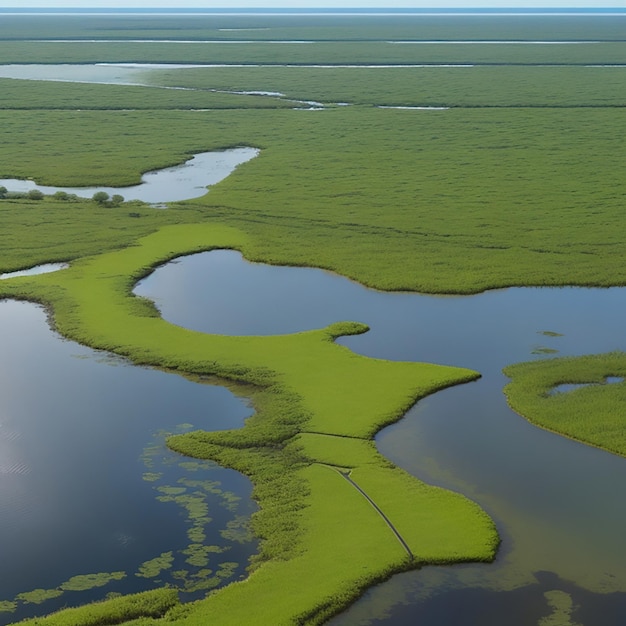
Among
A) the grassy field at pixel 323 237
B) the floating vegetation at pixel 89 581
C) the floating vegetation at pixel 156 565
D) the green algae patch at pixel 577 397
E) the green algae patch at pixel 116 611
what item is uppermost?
the grassy field at pixel 323 237

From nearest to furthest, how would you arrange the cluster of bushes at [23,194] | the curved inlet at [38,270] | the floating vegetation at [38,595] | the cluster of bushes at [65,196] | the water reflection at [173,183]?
the floating vegetation at [38,595]
the curved inlet at [38,270]
the cluster of bushes at [65,196]
the cluster of bushes at [23,194]
the water reflection at [173,183]

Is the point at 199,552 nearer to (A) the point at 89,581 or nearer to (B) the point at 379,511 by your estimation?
(A) the point at 89,581

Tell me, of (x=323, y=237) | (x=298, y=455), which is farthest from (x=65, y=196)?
(x=298, y=455)

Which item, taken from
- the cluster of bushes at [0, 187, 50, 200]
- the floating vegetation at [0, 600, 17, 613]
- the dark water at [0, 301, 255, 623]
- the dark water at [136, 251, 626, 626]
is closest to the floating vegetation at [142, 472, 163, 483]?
the dark water at [0, 301, 255, 623]

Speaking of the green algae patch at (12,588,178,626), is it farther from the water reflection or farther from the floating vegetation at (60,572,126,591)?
the water reflection

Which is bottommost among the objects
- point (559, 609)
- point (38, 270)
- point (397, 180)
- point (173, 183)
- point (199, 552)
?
point (559, 609)

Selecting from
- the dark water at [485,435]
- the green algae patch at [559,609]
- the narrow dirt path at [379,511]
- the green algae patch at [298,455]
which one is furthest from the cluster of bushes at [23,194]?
the green algae patch at [559,609]

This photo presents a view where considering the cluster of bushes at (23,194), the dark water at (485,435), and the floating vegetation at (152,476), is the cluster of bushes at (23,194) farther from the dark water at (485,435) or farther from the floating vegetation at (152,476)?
the floating vegetation at (152,476)
